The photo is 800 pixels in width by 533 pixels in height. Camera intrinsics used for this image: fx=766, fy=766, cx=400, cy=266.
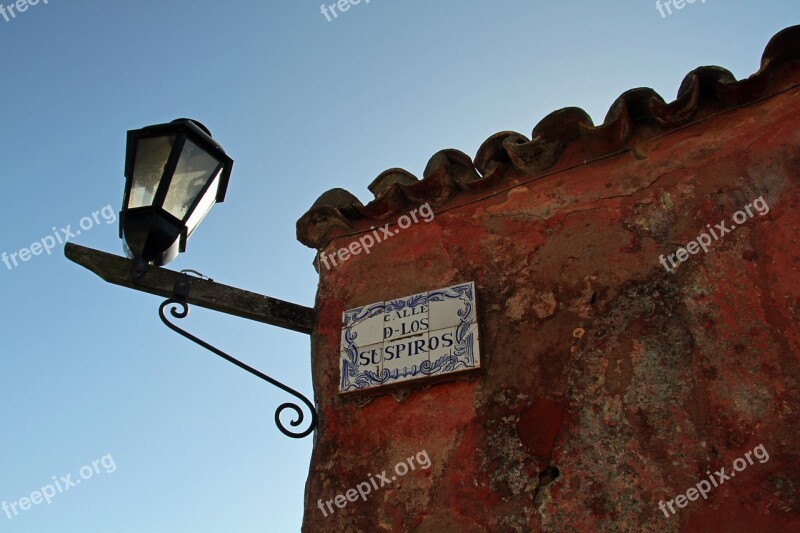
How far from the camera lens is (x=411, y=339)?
10.8 feet

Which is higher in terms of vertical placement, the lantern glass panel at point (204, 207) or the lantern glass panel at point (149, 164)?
the lantern glass panel at point (149, 164)

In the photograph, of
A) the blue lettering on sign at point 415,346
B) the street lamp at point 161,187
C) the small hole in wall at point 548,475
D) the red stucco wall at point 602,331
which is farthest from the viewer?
the blue lettering on sign at point 415,346

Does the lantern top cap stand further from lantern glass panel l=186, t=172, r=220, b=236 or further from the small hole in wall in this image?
the small hole in wall

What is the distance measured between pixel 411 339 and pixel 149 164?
4.34 feet

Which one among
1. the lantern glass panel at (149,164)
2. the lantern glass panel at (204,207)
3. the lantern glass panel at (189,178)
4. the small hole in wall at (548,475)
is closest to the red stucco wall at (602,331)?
the small hole in wall at (548,475)

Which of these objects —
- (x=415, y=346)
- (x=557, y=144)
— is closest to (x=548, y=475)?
(x=415, y=346)

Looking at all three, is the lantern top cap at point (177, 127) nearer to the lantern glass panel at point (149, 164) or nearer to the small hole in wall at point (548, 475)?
the lantern glass panel at point (149, 164)

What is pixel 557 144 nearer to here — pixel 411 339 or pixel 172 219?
pixel 411 339

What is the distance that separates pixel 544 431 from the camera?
293 centimetres

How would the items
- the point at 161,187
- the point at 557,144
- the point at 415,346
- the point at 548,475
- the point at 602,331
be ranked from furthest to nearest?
1. the point at 557,144
2. the point at 415,346
3. the point at 161,187
4. the point at 602,331
5. the point at 548,475

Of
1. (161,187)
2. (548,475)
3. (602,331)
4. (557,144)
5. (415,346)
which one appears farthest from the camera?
(557,144)

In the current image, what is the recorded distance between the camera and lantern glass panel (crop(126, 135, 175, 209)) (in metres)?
3.17

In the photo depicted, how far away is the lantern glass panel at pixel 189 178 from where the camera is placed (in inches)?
125

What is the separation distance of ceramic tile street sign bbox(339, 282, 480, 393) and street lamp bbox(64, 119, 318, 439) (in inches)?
11.8
